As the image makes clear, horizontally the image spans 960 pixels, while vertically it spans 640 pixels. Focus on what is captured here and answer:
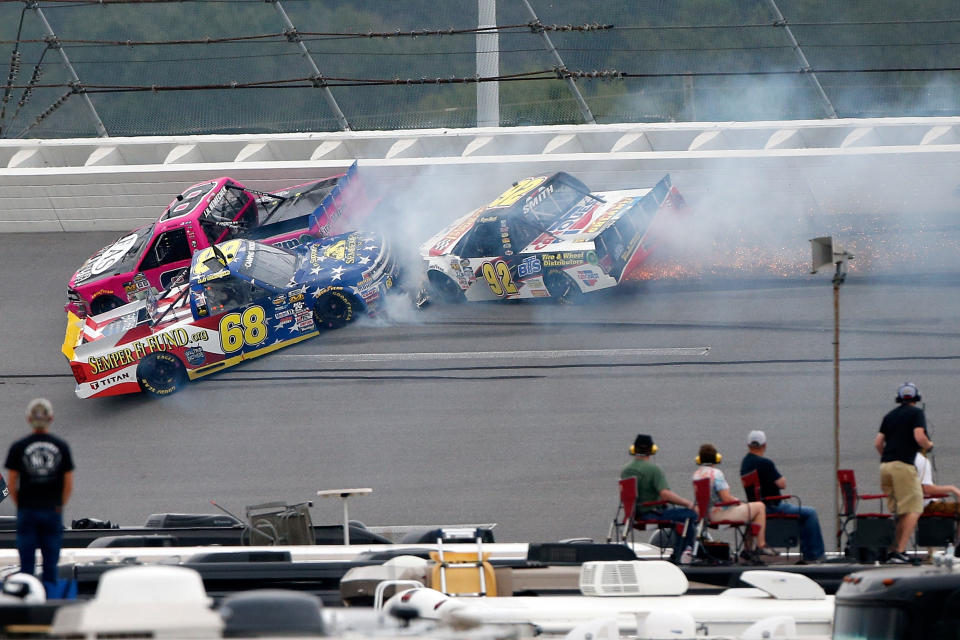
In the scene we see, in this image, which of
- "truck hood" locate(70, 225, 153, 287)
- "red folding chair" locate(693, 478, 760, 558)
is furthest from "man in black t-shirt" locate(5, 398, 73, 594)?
"truck hood" locate(70, 225, 153, 287)

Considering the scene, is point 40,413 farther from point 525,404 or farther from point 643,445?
point 525,404

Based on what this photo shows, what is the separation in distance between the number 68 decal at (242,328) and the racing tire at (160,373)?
61cm

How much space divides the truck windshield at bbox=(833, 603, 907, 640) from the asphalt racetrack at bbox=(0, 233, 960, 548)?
6.19m

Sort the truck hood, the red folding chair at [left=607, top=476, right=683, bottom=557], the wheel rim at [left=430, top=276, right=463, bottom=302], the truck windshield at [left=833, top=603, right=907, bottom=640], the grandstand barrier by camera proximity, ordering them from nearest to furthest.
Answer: the truck windshield at [left=833, top=603, right=907, bottom=640], the red folding chair at [left=607, top=476, right=683, bottom=557], the wheel rim at [left=430, top=276, right=463, bottom=302], the truck hood, the grandstand barrier

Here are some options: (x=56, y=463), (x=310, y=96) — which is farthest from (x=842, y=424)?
(x=310, y=96)

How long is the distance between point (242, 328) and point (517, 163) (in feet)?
19.1

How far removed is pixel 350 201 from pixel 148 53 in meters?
4.72

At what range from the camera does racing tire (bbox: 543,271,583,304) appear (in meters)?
17.3

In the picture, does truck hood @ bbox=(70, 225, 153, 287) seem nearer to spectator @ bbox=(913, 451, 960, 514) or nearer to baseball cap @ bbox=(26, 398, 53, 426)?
baseball cap @ bbox=(26, 398, 53, 426)

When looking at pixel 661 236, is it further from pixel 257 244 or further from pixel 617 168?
pixel 257 244

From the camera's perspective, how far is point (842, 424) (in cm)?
1458

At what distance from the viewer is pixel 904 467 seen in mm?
9852

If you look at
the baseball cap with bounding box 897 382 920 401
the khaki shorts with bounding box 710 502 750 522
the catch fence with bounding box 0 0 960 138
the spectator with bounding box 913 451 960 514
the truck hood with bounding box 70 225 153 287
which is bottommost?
the khaki shorts with bounding box 710 502 750 522

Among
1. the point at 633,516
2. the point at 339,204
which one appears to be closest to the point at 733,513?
the point at 633,516
